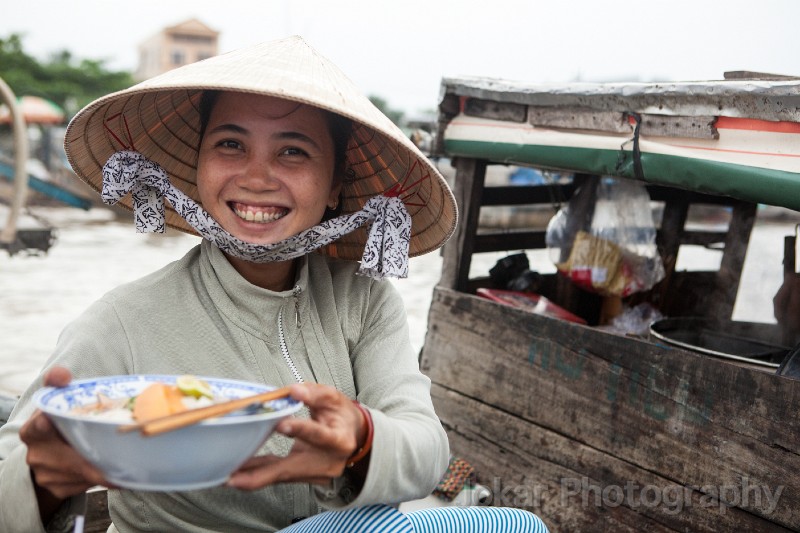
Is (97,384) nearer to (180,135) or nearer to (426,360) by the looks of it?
(180,135)

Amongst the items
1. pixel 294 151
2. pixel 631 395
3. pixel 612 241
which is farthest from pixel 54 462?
pixel 612 241

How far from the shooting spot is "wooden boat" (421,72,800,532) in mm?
2244

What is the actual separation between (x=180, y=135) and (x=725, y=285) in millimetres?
3145

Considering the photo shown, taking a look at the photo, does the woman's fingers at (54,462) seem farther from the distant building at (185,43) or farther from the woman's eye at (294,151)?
the distant building at (185,43)

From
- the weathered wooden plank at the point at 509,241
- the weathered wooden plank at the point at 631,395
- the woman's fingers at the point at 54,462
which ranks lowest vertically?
the weathered wooden plank at the point at 631,395

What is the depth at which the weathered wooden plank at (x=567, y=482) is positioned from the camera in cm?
245

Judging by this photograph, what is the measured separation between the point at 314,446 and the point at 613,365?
5.78 feet

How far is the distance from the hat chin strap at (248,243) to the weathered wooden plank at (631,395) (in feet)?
4.04

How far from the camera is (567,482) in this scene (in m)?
2.83

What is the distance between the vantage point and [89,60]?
27344 mm

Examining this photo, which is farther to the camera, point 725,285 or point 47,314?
point 47,314

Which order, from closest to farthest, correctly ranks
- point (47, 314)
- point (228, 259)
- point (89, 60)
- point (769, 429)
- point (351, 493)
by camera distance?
point (351, 493)
point (228, 259)
point (769, 429)
point (47, 314)
point (89, 60)

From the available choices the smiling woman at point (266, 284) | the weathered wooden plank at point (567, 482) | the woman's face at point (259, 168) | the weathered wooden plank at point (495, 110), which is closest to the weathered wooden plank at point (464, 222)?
the weathered wooden plank at point (495, 110)

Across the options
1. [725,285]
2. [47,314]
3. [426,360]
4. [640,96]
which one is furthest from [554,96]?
[47,314]
